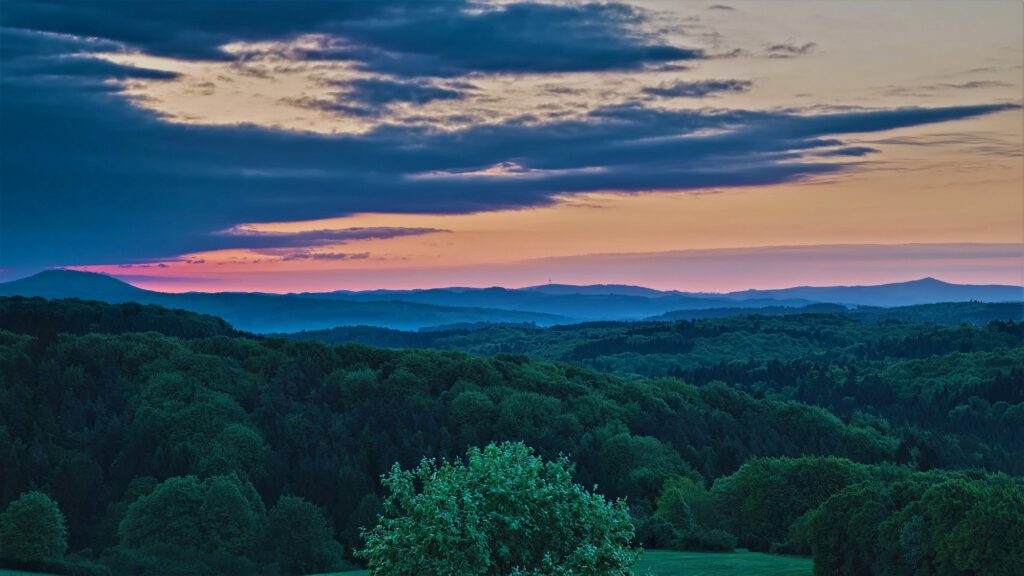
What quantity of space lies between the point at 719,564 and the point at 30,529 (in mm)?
55717

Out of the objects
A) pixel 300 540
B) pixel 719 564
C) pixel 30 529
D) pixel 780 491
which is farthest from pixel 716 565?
pixel 30 529

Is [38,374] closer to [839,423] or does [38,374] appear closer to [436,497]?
[839,423]

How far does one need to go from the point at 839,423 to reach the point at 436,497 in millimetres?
164260

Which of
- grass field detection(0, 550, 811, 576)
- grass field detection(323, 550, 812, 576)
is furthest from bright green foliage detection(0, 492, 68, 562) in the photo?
grass field detection(323, 550, 812, 576)

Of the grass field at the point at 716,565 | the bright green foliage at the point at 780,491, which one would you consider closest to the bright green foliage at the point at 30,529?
the grass field at the point at 716,565

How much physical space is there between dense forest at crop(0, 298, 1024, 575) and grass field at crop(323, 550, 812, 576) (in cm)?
362

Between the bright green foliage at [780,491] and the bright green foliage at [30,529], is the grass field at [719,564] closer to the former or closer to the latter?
the bright green foliage at [780,491]

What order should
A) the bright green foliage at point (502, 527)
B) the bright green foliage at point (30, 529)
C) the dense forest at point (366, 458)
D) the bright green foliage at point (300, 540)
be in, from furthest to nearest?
the bright green foliage at point (300, 540) < the bright green foliage at point (30, 529) < the dense forest at point (366, 458) < the bright green foliage at point (502, 527)

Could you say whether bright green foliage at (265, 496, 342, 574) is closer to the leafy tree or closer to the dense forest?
the dense forest

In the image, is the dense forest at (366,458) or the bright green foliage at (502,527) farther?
the dense forest at (366,458)

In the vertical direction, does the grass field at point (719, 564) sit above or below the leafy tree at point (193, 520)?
above

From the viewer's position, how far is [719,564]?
63.8 metres

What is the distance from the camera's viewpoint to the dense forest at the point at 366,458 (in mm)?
60188

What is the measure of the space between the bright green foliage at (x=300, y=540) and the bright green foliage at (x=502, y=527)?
7162cm
